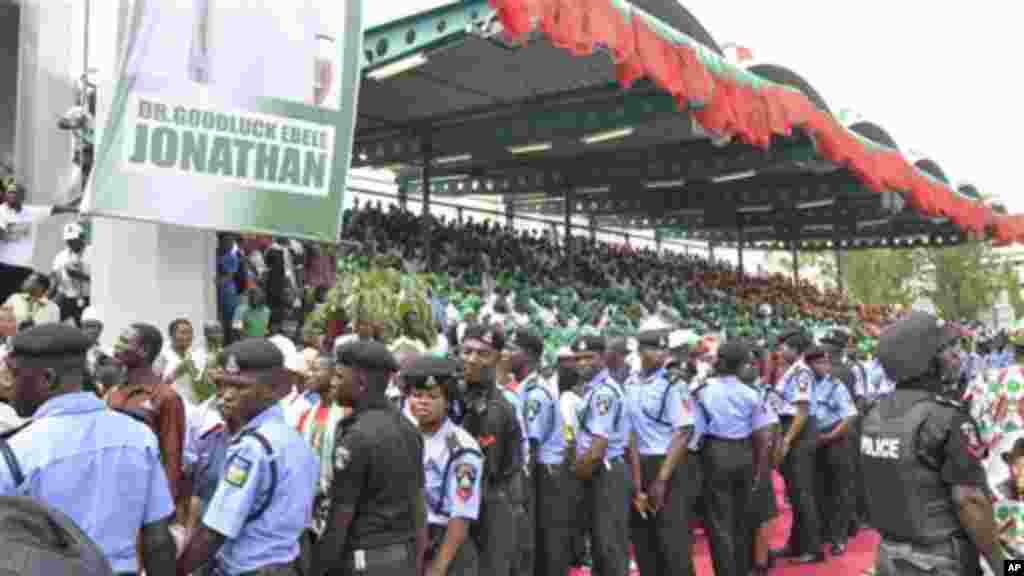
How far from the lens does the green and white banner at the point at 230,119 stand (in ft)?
21.1

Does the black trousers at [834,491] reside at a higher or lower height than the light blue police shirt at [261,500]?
lower

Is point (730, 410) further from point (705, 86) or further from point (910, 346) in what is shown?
point (705, 86)

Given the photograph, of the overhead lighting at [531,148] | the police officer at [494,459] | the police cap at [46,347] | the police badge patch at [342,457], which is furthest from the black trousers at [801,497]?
the overhead lighting at [531,148]

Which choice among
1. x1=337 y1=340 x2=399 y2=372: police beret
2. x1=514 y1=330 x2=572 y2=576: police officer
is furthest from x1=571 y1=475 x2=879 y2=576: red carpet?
x1=337 y1=340 x2=399 y2=372: police beret

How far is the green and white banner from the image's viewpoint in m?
6.42

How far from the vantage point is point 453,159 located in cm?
1930

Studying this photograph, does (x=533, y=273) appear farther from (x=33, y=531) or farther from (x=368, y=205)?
(x=33, y=531)

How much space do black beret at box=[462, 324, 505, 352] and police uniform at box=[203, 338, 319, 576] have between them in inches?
70.8

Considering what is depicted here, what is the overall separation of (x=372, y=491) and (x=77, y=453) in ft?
3.40

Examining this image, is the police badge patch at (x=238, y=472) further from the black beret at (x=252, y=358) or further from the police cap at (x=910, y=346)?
the police cap at (x=910, y=346)

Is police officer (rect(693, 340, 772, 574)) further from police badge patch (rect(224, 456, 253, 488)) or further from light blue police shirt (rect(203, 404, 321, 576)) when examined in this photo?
police badge patch (rect(224, 456, 253, 488))

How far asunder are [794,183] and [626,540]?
57.1 ft

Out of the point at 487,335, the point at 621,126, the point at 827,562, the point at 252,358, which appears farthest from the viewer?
the point at 621,126

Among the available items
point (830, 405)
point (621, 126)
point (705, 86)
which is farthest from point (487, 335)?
point (621, 126)
